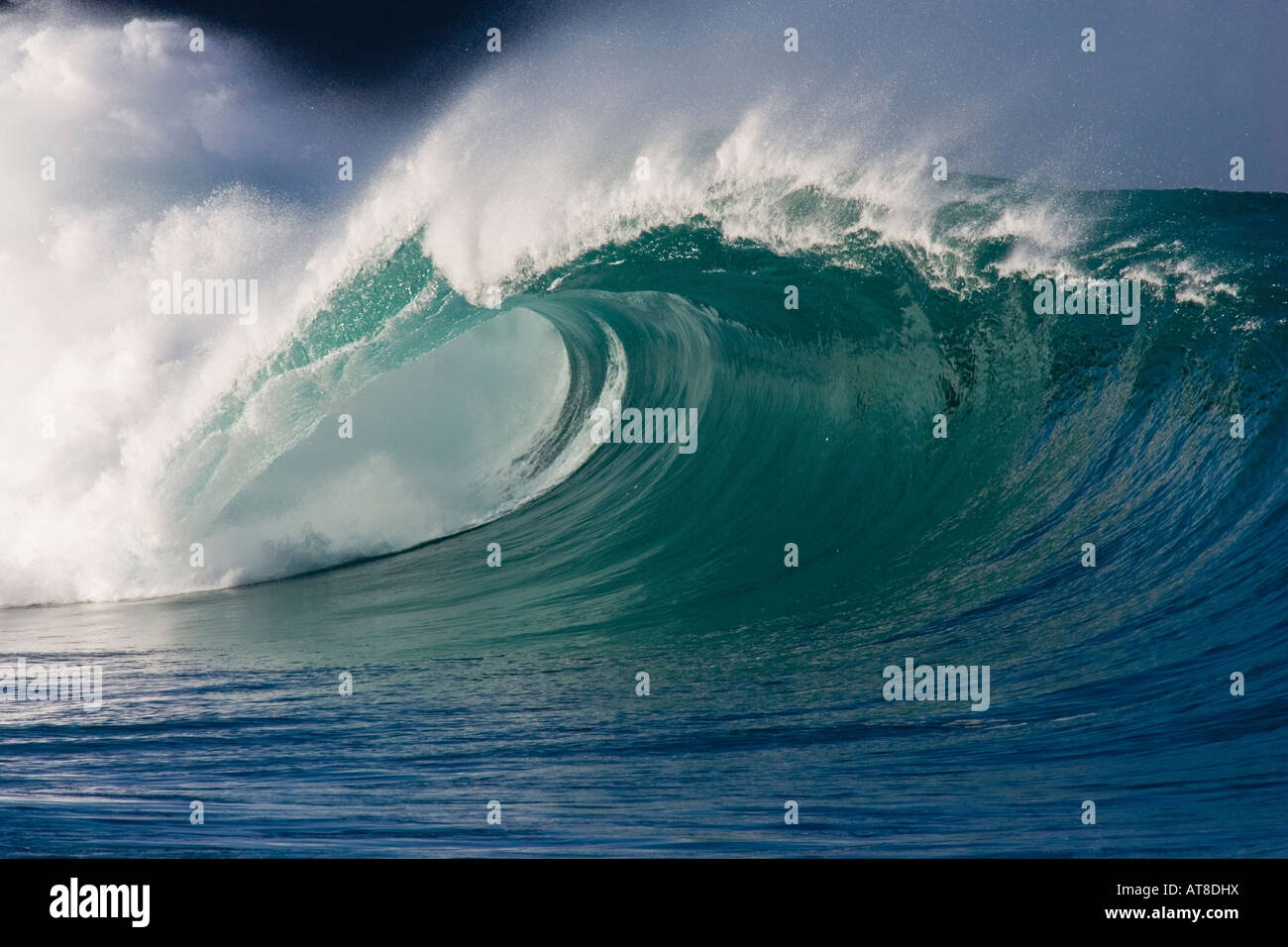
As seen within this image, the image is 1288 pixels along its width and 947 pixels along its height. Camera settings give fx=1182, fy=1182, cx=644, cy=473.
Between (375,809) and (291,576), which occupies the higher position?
(291,576)

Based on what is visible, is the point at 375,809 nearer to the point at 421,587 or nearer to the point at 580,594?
the point at 580,594

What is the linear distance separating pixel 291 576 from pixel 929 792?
22.0 feet

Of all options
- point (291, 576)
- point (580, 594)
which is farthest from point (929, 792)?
point (291, 576)

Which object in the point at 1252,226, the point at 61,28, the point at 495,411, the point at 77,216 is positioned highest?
the point at 61,28

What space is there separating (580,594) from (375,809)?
151 inches

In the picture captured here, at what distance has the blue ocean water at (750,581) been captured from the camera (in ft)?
13.5

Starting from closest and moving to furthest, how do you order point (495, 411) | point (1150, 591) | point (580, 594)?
point (1150, 591) < point (580, 594) < point (495, 411)

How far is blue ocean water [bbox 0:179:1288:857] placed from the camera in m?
4.11

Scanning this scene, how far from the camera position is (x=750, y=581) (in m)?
7.74

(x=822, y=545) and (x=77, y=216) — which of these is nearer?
(x=822, y=545)

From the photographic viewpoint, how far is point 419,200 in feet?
30.8

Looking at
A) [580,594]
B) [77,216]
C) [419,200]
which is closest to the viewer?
[580,594]

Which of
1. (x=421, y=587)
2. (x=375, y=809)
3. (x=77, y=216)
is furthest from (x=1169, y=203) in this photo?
(x=77, y=216)

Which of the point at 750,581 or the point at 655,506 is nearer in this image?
the point at 750,581
